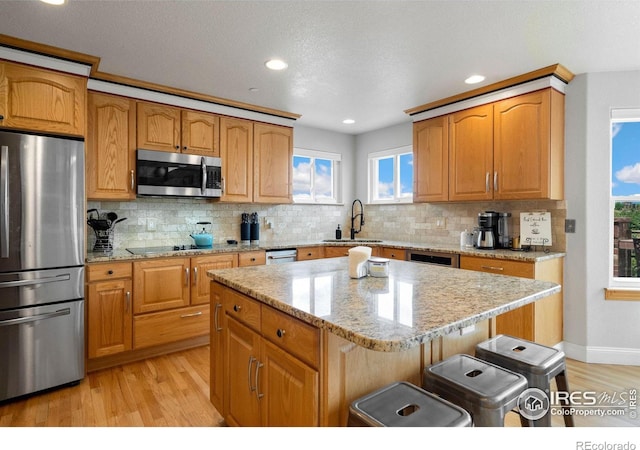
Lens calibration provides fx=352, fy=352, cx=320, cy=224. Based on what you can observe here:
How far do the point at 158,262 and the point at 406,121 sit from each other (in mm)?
3344

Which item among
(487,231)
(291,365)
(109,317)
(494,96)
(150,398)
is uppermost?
(494,96)

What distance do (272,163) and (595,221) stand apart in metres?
3.18

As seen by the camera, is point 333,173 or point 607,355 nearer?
point 607,355

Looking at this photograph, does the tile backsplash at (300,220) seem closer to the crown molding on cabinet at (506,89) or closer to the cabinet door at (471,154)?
the cabinet door at (471,154)

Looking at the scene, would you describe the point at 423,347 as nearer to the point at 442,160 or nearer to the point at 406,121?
the point at 442,160

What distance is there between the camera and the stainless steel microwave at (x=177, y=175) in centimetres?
323

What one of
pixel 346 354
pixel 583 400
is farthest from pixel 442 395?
pixel 583 400

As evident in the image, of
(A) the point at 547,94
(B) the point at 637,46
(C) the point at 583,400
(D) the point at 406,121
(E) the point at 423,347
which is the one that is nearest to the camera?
(E) the point at 423,347

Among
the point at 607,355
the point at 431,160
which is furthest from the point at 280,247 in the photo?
the point at 607,355

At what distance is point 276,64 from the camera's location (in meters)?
2.79

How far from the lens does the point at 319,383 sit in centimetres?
123

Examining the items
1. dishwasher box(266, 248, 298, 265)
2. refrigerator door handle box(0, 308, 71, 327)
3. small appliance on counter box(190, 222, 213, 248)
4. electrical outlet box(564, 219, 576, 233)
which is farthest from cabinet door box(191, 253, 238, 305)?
electrical outlet box(564, 219, 576, 233)

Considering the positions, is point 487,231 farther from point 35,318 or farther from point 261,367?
point 35,318

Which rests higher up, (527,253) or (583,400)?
(527,253)
